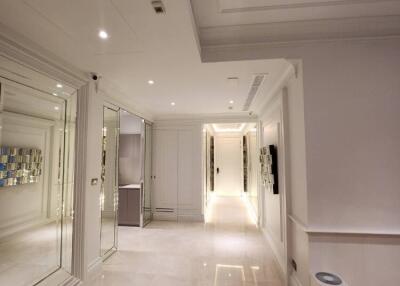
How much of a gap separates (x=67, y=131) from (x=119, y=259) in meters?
2.15

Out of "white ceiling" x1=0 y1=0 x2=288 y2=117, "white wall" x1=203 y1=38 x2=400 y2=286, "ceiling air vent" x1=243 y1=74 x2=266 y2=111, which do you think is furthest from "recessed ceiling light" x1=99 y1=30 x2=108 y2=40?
"white wall" x1=203 y1=38 x2=400 y2=286

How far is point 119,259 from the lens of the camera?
337 cm

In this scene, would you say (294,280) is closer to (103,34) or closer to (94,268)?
(94,268)

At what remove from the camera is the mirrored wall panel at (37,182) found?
2.44m

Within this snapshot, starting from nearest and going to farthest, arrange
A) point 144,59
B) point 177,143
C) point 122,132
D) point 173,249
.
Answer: point 144,59 < point 173,249 < point 122,132 < point 177,143

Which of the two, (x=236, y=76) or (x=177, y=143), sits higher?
(x=236, y=76)

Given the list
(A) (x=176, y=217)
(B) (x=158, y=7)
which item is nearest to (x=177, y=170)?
(A) (x=176, y=217)

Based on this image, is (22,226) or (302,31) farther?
(22,226)

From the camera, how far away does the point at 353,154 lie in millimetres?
2143

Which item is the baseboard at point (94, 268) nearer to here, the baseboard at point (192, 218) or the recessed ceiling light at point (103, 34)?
the baseboard at point (192, 218)

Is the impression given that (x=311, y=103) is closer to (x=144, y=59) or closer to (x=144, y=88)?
(x=144, y=59)

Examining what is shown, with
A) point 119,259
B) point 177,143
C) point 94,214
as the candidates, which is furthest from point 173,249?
point 177,143

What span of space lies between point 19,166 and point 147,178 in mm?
3049

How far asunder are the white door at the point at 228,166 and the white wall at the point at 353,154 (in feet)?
22.6
